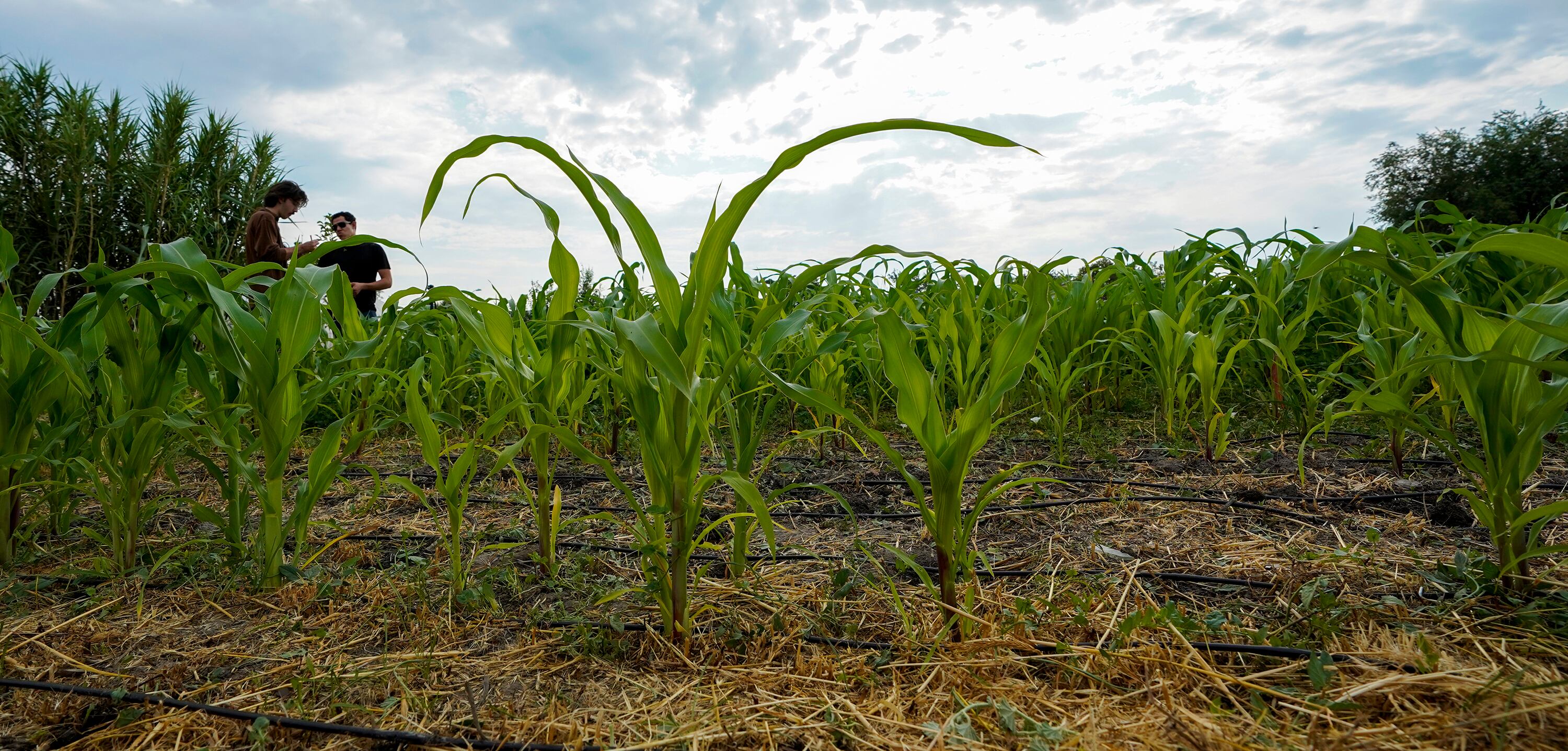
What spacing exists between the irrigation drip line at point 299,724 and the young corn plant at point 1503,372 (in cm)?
117

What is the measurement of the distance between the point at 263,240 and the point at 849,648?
4563 mm

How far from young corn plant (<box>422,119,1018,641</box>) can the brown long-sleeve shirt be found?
3936 millimetres

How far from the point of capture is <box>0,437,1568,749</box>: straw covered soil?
0.80 meters

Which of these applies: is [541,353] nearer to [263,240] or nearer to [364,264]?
[263,240]

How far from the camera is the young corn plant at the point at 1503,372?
885 mm

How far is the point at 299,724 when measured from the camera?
32.8 inches

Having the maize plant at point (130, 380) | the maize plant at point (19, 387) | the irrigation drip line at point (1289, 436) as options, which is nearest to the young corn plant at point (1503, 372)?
the irrigation drip line at point (1289, 436)

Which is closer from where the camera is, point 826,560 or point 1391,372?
point 826,560

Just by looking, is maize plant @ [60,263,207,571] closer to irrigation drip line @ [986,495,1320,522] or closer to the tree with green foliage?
irrigation drip line @ [986,495,1320,522]

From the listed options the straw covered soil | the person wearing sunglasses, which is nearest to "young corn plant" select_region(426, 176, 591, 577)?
the straw covered soil

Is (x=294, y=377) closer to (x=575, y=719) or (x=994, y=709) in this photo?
(x=575, y=719)

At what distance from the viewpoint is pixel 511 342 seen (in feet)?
4.27

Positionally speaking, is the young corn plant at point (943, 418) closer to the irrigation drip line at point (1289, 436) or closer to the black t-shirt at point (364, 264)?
the irrigation drip line at point (1289, 436)

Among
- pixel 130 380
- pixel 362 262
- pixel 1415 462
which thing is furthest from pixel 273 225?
pixel 1415 462
